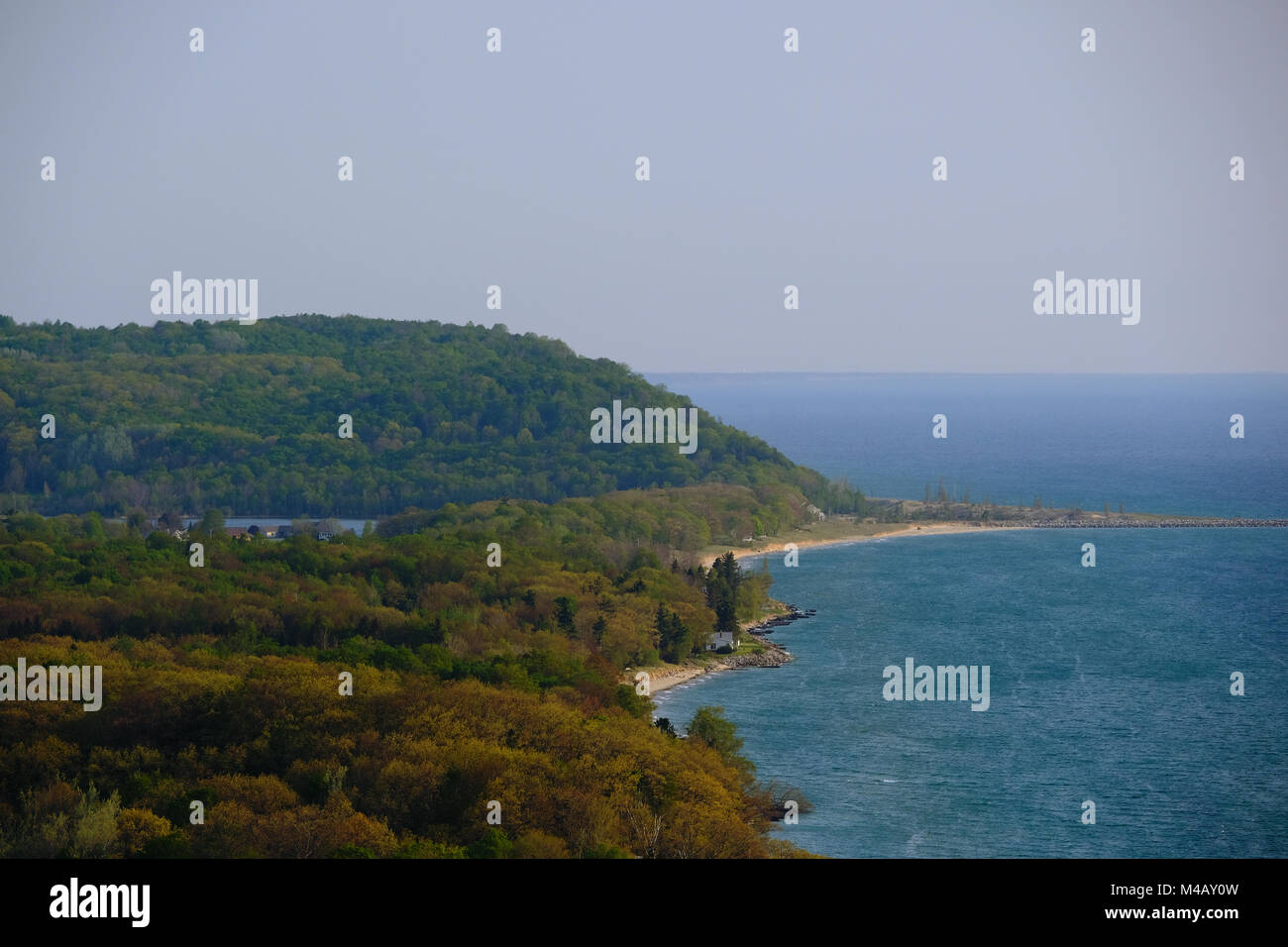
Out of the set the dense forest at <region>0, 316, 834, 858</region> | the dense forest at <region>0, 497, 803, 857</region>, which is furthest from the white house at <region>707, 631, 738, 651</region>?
the dense forest at <region>0, 497, 803, 857</region>

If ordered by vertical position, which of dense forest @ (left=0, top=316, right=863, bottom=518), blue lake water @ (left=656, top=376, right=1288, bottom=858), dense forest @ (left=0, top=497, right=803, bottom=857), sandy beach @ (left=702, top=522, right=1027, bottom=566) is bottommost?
blue lake water @ (left=656, top=376, right=1288, bottom=858)

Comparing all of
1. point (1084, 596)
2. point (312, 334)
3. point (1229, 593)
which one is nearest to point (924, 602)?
point (1084, 596)

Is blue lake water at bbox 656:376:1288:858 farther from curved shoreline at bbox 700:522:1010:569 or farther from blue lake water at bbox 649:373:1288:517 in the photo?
blue lake water at bbox 649:373:1288:517

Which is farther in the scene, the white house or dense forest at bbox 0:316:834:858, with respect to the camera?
the white house

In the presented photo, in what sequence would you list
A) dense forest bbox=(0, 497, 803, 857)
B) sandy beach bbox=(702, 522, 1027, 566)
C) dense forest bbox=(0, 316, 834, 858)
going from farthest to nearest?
sandy beach bbox=(702, 522, 1027, 566) < dense forest bbox=(0, 316, 834, 858) < dense forest bbox=(0, 497, 803, 857)

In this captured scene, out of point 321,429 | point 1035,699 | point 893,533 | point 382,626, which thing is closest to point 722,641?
point 1035,699

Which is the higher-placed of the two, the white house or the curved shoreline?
the curved shoreline
